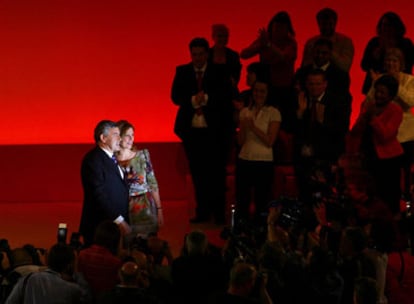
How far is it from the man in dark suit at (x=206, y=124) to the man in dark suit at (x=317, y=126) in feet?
2.25

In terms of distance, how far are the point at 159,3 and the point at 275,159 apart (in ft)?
7.78

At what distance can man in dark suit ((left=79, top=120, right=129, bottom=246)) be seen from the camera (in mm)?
5906

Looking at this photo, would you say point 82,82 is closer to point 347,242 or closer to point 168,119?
point 168,119

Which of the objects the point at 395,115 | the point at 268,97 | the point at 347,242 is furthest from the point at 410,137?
the point at 347,242

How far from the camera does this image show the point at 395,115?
6.83 metres

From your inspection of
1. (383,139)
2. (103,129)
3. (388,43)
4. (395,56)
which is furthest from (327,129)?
(103,129)

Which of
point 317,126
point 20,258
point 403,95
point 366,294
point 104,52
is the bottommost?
point 366,294

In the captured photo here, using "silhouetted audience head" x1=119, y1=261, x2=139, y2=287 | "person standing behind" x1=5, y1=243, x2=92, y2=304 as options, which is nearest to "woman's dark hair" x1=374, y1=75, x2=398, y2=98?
"person standing behind" x1=5, y1=243, x2=92, y2=304

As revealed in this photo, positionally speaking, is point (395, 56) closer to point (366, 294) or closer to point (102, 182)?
point (102, 182)

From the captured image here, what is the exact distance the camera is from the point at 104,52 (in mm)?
9469

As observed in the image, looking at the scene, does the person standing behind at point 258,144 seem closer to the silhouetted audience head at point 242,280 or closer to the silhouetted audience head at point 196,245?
the silhouetted audience head at point 196,245

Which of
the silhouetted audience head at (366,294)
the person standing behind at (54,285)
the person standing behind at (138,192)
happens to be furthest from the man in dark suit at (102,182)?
the silhouetted audience head at (366,294)

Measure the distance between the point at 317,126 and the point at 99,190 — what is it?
6.41 ft

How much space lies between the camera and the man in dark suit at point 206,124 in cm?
765
